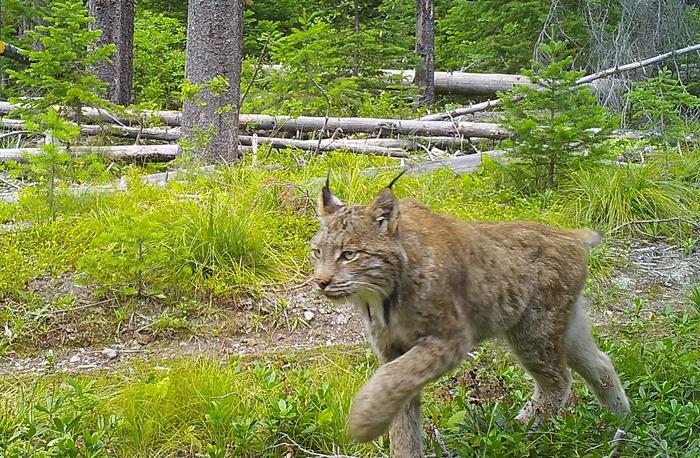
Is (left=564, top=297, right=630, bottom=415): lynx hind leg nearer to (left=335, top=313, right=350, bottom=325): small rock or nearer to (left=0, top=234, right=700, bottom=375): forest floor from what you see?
(left=0, top=234, right=700, bottom=375): forest floor

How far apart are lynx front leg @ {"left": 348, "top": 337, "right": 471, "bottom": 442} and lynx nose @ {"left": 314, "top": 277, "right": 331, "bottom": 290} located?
0.47 m

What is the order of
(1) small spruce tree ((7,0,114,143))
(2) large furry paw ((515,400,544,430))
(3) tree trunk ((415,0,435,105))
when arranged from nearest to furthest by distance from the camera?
(2) large furry paw ((515,400,544,430)) < (1) small spruce tree ((7,0,114,143)) < (3) tree trunk ((415,0,435,105))

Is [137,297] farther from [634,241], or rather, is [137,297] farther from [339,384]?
[634,241]

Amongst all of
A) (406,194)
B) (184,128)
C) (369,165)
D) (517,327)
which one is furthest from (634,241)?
(184,128)

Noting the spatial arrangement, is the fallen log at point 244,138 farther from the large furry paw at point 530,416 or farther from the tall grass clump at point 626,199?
the large furry paw at point 530,416

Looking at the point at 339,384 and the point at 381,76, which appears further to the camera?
the point at 381,76

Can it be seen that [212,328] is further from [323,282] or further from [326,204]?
[323,282]

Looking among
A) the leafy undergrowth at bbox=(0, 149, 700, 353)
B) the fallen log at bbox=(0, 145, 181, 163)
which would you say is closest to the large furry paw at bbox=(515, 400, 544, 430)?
the leafy undergrowth at bbox=(0, 149, 700, 353)

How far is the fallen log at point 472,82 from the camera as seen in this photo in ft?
57.2

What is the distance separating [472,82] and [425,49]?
6.63 ft

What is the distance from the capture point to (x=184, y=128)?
1023 centimetres

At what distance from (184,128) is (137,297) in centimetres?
394

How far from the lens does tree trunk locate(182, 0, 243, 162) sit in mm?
9852

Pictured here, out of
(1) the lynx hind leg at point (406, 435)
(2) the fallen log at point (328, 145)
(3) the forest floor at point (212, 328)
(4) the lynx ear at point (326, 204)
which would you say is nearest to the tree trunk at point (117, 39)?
(2) the fallen log at point (328, 145)
